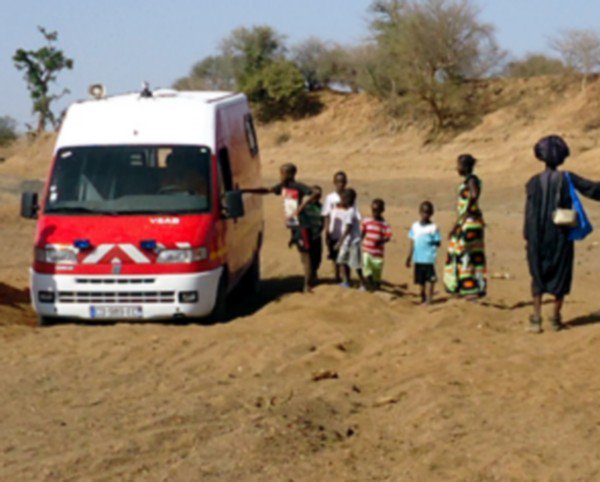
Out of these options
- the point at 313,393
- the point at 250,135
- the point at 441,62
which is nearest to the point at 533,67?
the point at 441,62

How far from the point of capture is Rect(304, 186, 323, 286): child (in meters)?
13.5

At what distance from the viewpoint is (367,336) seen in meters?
10.8

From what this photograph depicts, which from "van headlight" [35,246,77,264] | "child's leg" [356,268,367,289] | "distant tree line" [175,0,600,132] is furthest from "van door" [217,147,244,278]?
"distant tree line" [175,0,600,132]

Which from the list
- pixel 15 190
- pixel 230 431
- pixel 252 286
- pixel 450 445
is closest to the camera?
pixel 450 445

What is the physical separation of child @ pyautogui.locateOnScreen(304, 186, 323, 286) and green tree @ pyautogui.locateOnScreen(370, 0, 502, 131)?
101 feet

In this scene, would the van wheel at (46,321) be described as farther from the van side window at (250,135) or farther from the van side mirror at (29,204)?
the van side window at (250,135)

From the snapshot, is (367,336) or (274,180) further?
(274,180)

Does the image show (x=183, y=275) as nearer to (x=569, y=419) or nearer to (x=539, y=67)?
(x=569, y=419)

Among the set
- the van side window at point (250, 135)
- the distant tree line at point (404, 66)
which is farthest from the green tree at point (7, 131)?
the van side window at point (250, 135)

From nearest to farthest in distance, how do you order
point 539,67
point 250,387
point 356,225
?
point 250,387
point 356,225
point 539,67

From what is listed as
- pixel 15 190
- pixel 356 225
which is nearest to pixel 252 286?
pixel 356 225

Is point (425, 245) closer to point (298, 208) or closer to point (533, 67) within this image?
point (298, 208)

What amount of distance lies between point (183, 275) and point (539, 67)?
40411mm

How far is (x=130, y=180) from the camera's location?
39.7 feet
